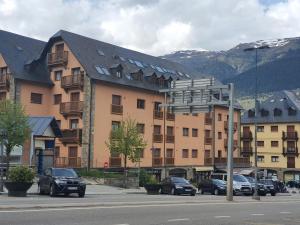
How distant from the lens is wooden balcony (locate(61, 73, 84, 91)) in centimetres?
5338

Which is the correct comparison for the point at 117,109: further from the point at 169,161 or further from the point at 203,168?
the point at 203,168

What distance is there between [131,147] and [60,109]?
36.7 feet

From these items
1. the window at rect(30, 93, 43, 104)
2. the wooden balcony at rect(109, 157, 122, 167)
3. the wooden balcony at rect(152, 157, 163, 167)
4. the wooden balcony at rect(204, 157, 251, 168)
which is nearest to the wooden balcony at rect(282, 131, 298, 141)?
the wooden balcony at rect(204, 157, 251, 168)

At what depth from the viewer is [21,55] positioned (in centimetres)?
5634

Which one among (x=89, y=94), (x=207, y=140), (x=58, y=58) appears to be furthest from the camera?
(x=207, y=140)

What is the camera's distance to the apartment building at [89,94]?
5300 cm

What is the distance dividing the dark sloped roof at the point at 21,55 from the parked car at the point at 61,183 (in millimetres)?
24751

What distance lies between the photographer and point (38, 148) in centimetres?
4278

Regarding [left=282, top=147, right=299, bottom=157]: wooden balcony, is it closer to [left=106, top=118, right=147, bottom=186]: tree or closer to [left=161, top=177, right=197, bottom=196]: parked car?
[left=106, top=118, right=147, bottom=186]: tree

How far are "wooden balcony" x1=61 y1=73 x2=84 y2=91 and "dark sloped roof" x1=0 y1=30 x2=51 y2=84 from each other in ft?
6.64

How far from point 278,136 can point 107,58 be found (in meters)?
46.1

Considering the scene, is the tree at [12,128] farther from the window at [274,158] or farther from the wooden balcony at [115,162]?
the window at [274,158]

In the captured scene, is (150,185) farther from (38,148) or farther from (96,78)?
(96,78)

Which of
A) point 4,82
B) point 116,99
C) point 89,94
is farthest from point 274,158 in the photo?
point 4,82
